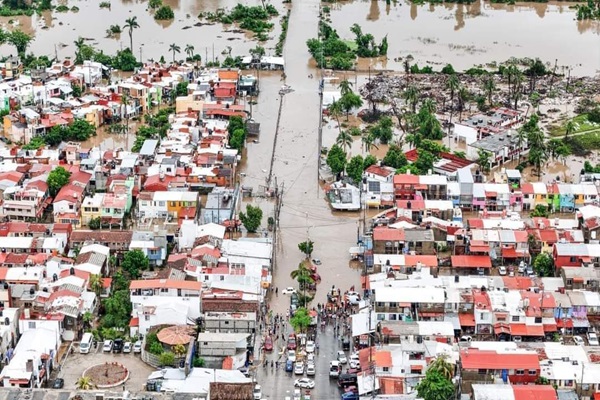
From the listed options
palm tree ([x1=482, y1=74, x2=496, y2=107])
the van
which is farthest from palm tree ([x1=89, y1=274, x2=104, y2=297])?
palm tree ([x1=482, y1=74, x2=496, y2=107])

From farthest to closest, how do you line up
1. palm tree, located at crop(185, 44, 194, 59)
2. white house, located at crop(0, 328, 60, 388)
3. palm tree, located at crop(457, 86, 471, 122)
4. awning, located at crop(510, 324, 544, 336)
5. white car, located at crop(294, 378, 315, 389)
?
palm tree, located at crop(185, 44, 194, 59) → palm tree, located at crop(457, 86, 471, 122) → awning, located at crop(510, 324, 544, 336) → white car, located at crop(294, 378, 315, 389) → white house, located at crop(0, 328, 60, 388)

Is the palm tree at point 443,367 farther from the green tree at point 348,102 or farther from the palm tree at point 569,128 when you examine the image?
the green tree at point 348,102

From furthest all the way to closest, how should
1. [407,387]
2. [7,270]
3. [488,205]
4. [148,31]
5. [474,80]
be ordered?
[148,31] → [474,80] → [488,205] → [7,270] → [407,387]

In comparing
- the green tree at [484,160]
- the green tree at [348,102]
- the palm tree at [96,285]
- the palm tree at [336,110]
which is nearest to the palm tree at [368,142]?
the palm tree at [336,110]

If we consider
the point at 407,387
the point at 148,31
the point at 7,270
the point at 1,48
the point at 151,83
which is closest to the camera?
the point at 407,387

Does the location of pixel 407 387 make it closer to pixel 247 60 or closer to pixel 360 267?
pixel 360 267

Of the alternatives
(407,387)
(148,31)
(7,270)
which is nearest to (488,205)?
(407,387)

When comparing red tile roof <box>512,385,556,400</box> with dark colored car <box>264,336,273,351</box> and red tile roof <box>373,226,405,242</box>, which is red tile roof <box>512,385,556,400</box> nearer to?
dark colored car <box>264,336,273,351</box>
